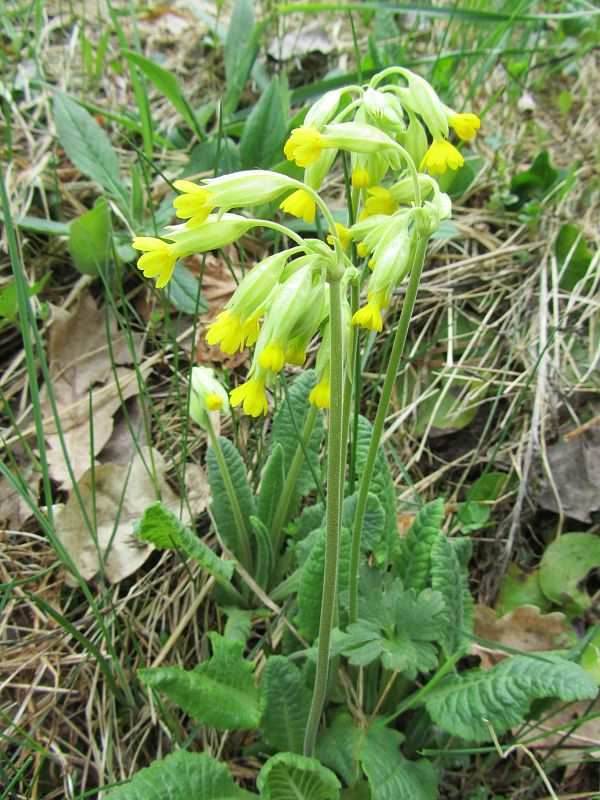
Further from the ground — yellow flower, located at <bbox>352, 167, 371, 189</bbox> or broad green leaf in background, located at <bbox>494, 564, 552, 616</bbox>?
yellow flower, located at <bbox>352, 167, 371, 189</bbox>

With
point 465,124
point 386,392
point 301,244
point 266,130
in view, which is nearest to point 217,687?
point 386,392

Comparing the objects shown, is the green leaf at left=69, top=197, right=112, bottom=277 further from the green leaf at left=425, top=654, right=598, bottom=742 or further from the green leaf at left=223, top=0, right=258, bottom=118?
the green leaf at left=425, top=654, right=598, bottom=742

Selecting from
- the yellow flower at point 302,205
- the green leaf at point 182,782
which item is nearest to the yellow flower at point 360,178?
the yellow flower at point 302,205

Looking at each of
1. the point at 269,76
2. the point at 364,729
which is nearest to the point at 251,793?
the point at 364,729

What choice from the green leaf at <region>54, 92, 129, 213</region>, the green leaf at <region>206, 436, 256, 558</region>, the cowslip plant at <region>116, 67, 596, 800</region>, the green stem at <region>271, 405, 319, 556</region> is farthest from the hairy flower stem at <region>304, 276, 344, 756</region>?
the green leaf at <region>54, 92, 129, 213</region>

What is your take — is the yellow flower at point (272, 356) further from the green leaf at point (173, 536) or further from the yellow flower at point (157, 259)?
the green leaf at point (173, 536)

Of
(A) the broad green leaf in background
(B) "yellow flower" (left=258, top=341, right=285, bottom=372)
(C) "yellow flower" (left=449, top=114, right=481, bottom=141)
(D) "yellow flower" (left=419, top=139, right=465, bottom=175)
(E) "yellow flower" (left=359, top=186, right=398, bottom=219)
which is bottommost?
(A) the broad green leaf in background

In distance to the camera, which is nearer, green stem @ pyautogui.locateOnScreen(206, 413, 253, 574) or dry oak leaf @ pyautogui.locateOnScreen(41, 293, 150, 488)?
green stem @ pyautogui.locateOnScreen(206, 413, 253, 574)

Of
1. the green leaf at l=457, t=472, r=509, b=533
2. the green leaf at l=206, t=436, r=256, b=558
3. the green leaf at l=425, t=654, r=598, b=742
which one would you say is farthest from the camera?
the green leaf at l=457, t=472, r=509, b=533
